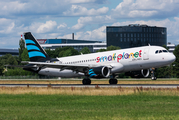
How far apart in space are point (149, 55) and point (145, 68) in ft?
6.81

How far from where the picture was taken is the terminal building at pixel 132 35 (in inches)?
7303

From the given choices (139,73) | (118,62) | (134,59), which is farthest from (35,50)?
(134,59)

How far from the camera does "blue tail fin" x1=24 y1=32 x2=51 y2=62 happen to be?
56250 millimetres

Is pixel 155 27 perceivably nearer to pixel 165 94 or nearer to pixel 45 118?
pixel 165 94

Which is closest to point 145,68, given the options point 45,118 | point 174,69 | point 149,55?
point 149,55

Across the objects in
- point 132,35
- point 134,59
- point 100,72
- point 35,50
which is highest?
point 132,35

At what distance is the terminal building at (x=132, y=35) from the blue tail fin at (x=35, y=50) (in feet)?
434

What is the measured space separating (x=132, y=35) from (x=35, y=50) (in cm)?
13413

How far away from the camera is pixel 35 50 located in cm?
5662

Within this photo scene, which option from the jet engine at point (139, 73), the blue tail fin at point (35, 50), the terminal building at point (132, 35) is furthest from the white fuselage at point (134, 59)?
the terminal building at point (132, 35)

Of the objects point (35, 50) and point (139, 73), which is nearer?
point (139, 73)

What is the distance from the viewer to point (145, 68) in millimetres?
44188

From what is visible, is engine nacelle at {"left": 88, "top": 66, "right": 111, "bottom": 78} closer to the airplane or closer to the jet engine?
the airplane

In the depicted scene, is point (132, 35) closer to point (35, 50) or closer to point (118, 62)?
point (35, 50)
